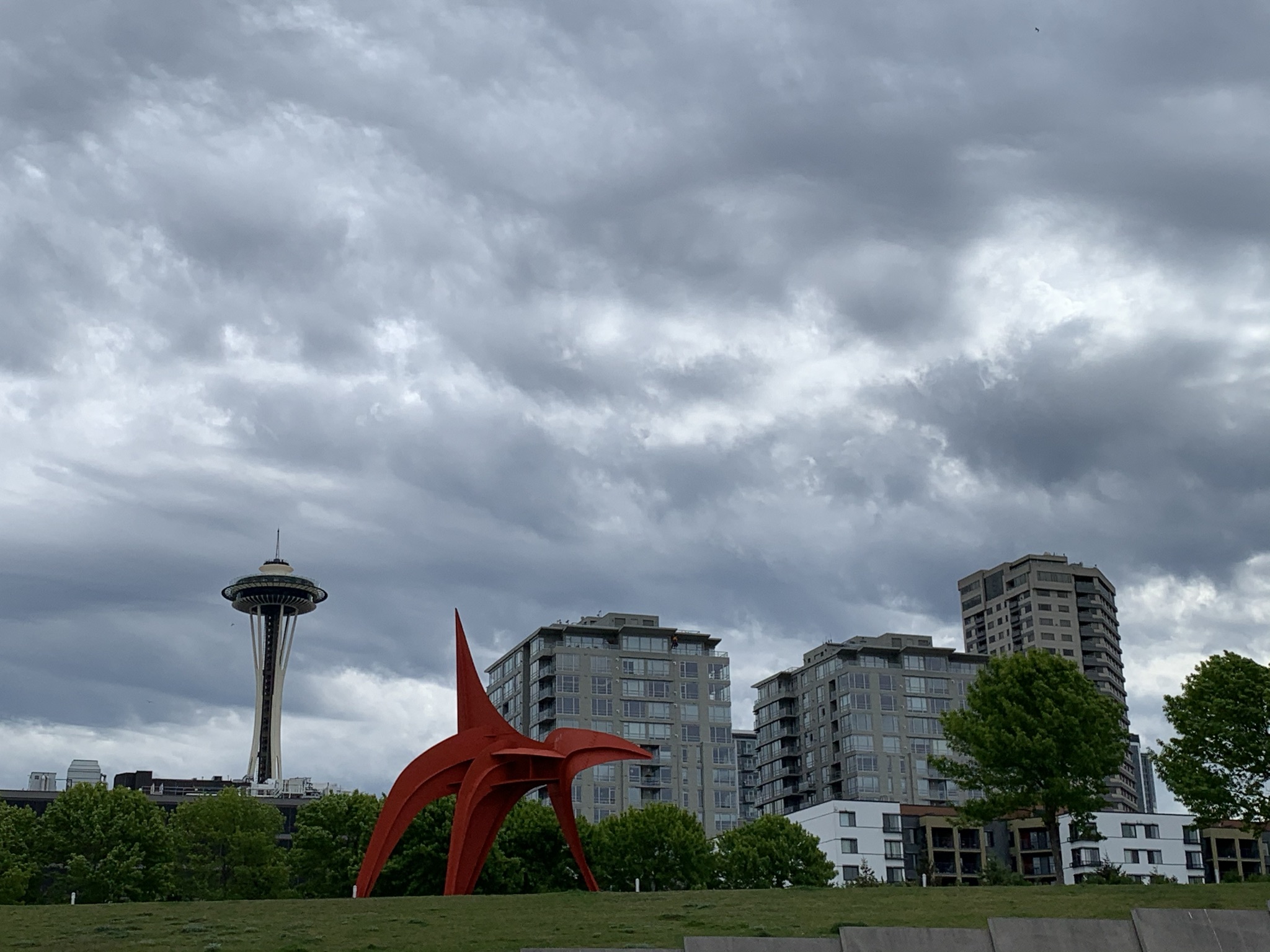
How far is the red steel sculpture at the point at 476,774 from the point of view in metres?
44.6

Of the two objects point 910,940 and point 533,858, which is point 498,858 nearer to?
point 533,858

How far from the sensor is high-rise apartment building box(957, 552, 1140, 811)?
187 m

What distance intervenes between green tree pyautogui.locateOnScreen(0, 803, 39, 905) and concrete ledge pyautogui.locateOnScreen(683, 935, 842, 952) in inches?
1950

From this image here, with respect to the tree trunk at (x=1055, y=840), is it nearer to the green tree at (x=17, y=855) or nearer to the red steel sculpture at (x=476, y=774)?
the red steel sculpture at (x=476, y=774)

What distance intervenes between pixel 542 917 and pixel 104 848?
41928 mm

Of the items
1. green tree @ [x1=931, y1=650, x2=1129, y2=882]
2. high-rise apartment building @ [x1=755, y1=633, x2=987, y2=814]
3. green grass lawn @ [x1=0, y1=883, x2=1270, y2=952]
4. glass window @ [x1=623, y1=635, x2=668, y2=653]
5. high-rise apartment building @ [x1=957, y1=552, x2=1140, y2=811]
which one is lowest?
green grass lawn @ [x1=0, y1=883, x2=1270, y2=952]

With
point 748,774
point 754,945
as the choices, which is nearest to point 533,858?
point 754,945

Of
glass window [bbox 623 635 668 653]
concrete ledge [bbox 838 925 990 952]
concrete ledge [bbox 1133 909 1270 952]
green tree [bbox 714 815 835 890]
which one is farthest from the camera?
glass window [bbox 623 635 668 653]

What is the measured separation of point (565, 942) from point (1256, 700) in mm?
34883

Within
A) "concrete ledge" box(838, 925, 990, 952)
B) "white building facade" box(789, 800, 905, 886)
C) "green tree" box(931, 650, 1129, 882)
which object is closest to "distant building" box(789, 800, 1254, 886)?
"white building facade" box(789, 800, 905, 886)

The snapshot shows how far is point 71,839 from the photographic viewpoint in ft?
222

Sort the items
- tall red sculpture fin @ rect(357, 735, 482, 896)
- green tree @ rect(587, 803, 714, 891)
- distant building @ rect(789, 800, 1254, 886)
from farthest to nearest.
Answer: distant building @ rect(789, 800, 1254, 886), green tree @ rect(587, 803, 714, 891), tall red sculpture fin @ rect(357, 735, 482, 896)

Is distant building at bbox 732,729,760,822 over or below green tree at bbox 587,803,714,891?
over

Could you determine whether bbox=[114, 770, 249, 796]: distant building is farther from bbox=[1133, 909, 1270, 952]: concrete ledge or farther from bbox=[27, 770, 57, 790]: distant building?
bbox=[1133, 909, 1270, 952]: concrete ledge
